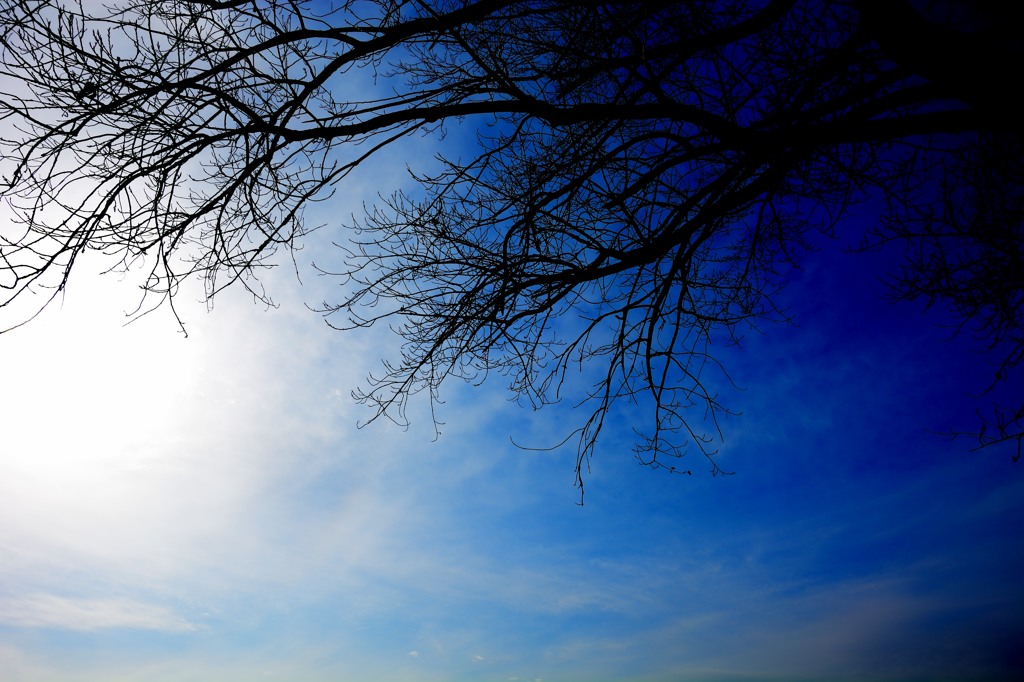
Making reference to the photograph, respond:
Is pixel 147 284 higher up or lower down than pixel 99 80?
lower down

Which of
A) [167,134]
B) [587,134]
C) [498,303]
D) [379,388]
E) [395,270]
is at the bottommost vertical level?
[379,388]

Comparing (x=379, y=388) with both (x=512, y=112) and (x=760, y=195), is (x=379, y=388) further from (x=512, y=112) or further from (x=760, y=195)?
(x=760, y=195)

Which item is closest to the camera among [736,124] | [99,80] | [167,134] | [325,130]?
[99,80]

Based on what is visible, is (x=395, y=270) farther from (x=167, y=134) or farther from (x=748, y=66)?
(x=748, y=66)

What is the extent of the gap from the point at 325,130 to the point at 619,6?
317cm

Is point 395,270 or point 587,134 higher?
point 587,134

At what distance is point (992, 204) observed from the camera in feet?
18.4

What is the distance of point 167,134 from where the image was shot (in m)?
4.12

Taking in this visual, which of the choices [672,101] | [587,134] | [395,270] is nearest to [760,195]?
[672,101]

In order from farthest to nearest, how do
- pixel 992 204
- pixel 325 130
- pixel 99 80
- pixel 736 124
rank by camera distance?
pixel 992 204, pixel 736 124, pixel 325 130, pixel 99 80

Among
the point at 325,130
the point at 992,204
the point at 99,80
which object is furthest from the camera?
the point at 992,204

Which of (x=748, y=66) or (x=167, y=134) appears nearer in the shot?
(x=167, y=134)

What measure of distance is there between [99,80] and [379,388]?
10.1ft

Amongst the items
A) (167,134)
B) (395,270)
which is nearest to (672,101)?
(395,270)
